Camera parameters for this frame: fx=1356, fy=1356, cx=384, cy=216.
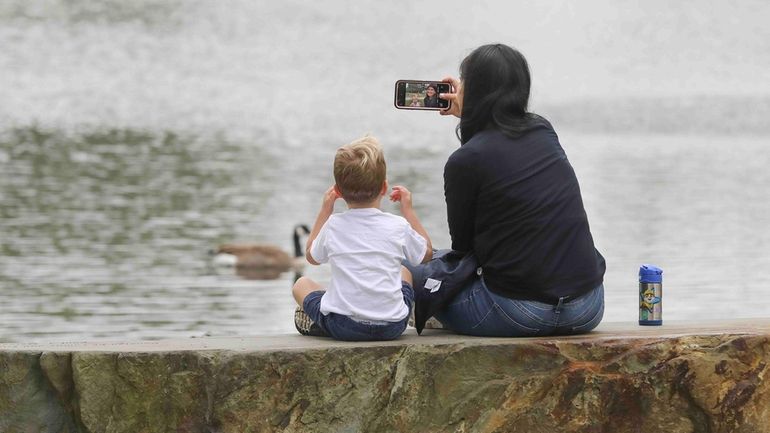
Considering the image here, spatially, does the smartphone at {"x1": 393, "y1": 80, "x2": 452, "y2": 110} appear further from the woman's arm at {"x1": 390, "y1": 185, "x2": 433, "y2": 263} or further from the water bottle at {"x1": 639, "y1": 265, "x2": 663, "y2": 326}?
the water bottle at {"x1": 639, "y1": 265, "x2": 663, "y2": 326}

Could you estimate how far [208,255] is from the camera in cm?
1552

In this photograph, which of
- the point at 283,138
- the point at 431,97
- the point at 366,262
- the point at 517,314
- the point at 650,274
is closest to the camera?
the point at 366,262

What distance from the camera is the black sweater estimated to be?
4.92 meters

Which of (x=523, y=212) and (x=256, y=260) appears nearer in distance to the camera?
(x=523, y=212)

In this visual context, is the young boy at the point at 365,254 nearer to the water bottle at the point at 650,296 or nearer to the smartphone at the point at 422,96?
the smartphone at the point at 422,96

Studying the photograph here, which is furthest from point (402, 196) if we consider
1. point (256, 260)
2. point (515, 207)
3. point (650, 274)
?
point (256, 260)

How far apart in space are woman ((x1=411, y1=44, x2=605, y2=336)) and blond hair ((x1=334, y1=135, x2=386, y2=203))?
274 millimetres

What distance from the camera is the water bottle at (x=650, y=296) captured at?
548 cm

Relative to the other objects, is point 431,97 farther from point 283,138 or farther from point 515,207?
A: point 283,138

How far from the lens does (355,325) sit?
16.3 ft

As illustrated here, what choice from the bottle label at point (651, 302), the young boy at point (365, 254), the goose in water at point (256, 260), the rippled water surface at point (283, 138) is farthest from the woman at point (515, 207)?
the goose in water at point (256, 260)

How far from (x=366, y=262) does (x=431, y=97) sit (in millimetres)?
738

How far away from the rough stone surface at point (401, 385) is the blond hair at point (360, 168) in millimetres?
572

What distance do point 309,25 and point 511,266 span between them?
61850 millimetres
